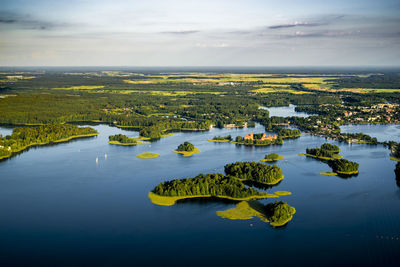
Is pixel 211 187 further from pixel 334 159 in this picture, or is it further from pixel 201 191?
pixel 334 159

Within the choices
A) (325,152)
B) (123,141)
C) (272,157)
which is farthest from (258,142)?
(123,141)

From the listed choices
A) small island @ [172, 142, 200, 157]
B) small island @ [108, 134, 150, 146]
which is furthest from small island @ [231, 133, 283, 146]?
small island @ [108, 134, 150, 146]

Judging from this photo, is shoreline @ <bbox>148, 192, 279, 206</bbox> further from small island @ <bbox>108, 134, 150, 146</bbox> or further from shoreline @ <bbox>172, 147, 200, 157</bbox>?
small island @ <bbox>108, 134, 150, 146</bbox>

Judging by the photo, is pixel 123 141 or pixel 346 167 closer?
pixel 346 167

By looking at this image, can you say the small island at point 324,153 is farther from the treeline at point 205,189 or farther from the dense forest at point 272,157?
the treeline at point 205,189

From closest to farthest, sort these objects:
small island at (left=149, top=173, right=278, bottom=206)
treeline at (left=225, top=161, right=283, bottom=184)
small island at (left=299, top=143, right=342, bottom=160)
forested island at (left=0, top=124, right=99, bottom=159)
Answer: small island at (left=149, top=173, right=278, bottom=206)
treeline at (left=225, top=161, right=283, bottom=184)
small island at (left=299, top=143, right=342, bottom=160)
forested island at (left=0, top=124, right=99, bottom=159)

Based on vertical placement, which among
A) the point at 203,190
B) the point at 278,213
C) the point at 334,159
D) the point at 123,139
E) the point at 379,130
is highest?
the point at 123,139
